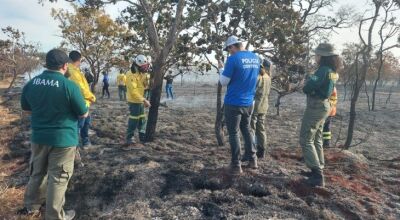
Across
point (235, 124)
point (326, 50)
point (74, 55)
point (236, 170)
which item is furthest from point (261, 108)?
point (74, 55)

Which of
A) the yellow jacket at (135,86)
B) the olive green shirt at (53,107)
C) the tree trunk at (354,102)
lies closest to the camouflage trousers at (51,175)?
the olive green shirt at (53,107)

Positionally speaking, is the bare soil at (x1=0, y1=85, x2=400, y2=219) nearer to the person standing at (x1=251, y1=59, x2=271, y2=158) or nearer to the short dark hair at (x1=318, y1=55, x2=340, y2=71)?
the person standing at (x1=251, y1=59, x2=271, y2=158)

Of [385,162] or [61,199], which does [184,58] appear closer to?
[385,162]

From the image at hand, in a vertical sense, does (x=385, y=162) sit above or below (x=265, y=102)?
below

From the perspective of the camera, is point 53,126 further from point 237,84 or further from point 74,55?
point 237,84

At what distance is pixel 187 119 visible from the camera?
13.1 m

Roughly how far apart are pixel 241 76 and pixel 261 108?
1497 mm

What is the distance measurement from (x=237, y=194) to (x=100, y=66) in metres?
22.1

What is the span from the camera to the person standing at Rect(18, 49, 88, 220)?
365cm

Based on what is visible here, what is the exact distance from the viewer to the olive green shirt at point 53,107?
12.0 ft

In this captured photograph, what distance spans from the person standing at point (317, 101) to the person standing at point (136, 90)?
3.11m

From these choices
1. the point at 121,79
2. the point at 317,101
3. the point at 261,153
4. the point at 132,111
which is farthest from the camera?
the point at 121,79

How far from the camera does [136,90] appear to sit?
22.6ft

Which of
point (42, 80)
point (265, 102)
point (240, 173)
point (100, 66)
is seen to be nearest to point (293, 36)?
point (265, 102)
